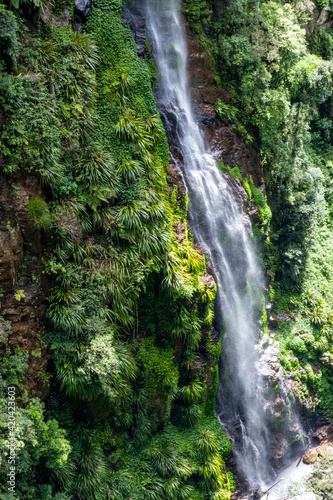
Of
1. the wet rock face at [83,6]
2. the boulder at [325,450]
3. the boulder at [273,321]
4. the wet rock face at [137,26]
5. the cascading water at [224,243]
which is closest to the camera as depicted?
the wet rock face at [83,6]

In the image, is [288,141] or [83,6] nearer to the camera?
[83,6]

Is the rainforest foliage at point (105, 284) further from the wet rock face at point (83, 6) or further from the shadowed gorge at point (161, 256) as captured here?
the wet rock face at point (83, 6)

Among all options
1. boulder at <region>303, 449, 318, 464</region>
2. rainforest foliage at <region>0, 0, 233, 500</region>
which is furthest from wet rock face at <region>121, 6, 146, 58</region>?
boulder at <region>303, 449, 318, 464</region>

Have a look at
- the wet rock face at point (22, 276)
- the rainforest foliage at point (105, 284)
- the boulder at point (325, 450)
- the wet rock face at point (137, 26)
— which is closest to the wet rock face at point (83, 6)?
the rainforest foliage at point (105, 284)

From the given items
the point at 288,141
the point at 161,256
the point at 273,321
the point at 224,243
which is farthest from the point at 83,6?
the point at 273,321

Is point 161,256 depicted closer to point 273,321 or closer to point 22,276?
point 22,276
